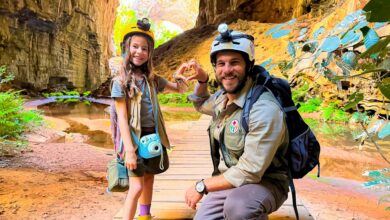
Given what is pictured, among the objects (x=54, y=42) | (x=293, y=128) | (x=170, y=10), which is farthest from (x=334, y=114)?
(x=170, y=10)

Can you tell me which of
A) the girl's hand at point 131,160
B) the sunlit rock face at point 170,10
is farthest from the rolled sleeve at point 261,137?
the sunlit rock face at point 170,10

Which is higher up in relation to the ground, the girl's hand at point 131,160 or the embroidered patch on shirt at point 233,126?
the embroidered patch on shirt at point 233,126

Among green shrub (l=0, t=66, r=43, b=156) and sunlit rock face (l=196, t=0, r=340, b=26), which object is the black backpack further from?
sunlit rock face (l=196, t=0, r=340, b=26)

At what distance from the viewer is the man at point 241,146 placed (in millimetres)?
1784

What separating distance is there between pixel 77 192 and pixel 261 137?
305cm

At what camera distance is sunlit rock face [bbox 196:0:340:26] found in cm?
2103

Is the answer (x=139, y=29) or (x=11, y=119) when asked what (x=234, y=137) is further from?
(x=11, y=119)

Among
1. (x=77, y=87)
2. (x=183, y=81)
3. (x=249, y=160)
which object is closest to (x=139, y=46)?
(x=183, y=81)

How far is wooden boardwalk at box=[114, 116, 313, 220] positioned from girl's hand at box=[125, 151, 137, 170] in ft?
1.86

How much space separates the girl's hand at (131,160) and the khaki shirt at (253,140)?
2.07 feet

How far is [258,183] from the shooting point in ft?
6.28

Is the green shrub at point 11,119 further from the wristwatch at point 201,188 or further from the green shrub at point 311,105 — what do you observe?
the green shrub at point 311,105

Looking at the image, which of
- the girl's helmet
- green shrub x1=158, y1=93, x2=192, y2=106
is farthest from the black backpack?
green shrub x1=158, y1=93, x2=192, y2=106

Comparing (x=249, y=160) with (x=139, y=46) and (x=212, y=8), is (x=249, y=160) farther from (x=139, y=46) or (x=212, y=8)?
(x=212, y=8)
